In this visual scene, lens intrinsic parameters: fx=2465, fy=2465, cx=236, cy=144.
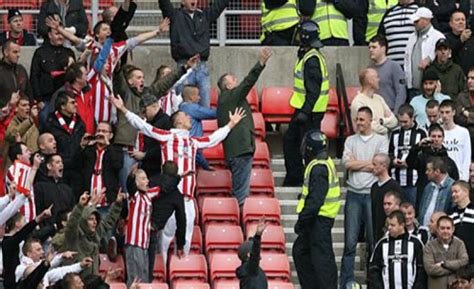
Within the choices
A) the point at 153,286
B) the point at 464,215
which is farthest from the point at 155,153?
the point at 464,215

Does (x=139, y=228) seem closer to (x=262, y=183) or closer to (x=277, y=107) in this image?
(x=262, y=183)

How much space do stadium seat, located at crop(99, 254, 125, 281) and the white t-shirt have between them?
431cm

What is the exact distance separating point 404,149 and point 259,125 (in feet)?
8.19

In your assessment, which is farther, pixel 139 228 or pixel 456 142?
pixel 456 142

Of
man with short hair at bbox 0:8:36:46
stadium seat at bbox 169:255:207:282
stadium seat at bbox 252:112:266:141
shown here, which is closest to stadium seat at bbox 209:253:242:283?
stadium seat at bbox 169:255:207:282

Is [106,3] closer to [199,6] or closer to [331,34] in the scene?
[199,6]

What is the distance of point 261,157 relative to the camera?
31.8 m

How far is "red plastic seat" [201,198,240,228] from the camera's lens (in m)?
30.5

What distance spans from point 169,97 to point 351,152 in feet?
8.90

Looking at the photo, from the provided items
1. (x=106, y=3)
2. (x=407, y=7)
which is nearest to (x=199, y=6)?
(x=106, y=3)

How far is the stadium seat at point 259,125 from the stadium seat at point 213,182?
103 cm

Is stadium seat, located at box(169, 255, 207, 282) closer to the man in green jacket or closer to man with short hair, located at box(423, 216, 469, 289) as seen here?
the man in green jacket

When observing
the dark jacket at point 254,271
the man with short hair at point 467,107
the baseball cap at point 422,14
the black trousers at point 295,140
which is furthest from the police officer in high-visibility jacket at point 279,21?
the dark jacket at point 254,271

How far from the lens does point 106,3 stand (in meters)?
35.4
